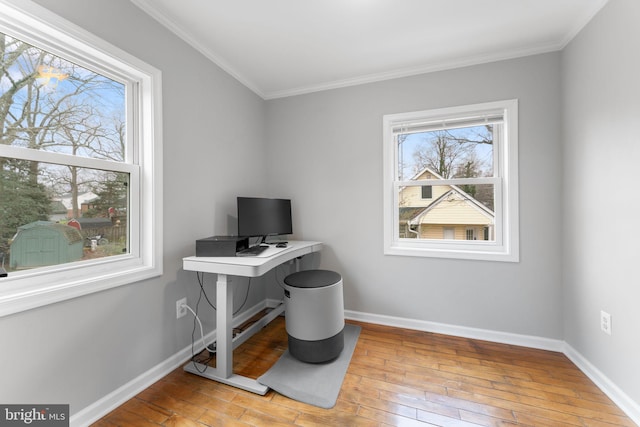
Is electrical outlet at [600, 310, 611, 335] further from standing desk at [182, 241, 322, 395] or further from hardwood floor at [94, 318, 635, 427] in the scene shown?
standing desk at [182, 241, 322, 395]

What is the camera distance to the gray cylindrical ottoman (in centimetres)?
192

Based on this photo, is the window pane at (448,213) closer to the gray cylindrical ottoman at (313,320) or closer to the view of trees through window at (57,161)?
the gray cylindrical ottoman at (313,320)

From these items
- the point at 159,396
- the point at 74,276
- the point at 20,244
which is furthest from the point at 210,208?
the point at 159,396

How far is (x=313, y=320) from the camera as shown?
1.92 m

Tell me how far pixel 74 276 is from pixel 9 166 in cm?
61

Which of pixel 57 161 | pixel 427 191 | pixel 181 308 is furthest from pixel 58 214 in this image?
pixel 427 191

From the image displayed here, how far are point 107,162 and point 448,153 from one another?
8.74 ft

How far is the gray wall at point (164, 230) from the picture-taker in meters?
1.25

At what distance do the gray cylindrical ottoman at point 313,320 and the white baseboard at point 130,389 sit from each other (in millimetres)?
786

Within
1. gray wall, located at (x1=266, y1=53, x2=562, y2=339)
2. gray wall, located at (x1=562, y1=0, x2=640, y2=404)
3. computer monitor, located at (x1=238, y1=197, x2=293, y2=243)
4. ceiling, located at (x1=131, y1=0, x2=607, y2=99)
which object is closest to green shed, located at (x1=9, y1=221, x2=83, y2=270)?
computer monitor, located at (x1=238, y1=197, x2=293, y2=243)

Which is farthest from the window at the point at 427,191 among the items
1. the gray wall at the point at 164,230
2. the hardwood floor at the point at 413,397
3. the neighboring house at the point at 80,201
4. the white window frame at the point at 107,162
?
the neighboring house at the point at 80,201

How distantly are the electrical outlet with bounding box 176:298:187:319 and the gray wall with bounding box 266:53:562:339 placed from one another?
1.32 metres

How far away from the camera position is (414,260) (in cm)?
249

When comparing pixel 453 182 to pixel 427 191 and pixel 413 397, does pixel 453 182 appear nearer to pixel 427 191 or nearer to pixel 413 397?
pixel 427 191
